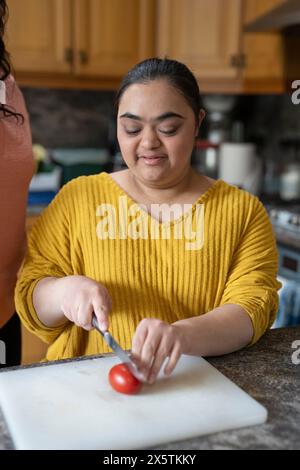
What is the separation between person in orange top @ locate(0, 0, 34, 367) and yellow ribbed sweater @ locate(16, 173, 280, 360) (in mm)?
168

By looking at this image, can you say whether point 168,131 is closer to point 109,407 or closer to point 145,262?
point 145,262

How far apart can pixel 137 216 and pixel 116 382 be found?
300 mm

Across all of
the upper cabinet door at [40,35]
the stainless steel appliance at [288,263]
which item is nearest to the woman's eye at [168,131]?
the stainless steel appliance at [288,263]

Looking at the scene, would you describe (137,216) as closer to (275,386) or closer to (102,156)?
(275,386)

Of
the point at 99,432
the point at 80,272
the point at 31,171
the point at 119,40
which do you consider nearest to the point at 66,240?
the point at 80,272

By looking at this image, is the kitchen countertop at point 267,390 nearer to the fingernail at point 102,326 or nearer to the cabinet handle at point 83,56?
the fingernail at point 102,326

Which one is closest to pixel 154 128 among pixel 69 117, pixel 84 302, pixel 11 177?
pixel 84 302

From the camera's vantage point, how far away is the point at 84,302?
75cm

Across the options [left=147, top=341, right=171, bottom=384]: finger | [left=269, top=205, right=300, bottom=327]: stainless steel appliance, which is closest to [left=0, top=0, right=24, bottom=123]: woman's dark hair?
[left=147, top=341, right=171, bottom=384]: finger

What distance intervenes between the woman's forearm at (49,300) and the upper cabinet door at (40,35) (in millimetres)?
1962

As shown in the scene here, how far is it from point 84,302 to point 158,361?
0.14 meters

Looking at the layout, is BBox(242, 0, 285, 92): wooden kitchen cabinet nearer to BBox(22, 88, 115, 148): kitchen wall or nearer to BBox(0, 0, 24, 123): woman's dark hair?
BBox(22, 88, 115, 148): kitchen wall

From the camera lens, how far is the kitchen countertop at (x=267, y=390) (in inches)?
22.4

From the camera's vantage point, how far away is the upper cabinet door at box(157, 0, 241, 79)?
267 centimetres
